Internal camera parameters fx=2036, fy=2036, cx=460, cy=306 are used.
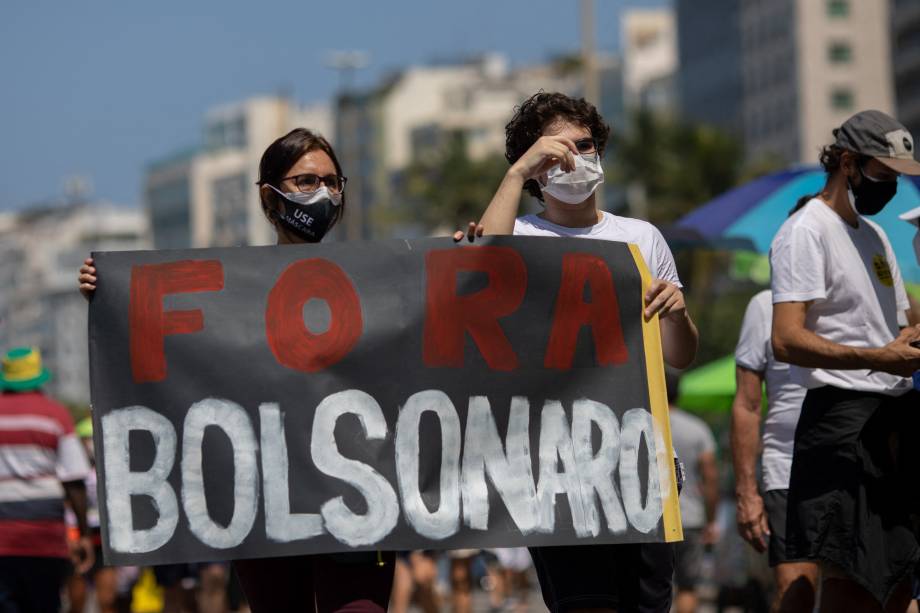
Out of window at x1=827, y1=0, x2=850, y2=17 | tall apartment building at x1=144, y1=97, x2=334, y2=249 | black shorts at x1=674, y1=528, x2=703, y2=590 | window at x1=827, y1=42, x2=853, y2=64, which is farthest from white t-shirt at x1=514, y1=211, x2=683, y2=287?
tall apartment building at x1=144, y1=97, x2=334, y2=249

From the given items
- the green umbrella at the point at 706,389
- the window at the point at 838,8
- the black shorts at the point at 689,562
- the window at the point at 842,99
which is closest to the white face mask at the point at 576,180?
the black shorts at the point at 689,562

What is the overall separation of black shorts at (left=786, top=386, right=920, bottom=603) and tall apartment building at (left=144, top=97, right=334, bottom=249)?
150m

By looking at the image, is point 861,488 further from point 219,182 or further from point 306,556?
point 219,182

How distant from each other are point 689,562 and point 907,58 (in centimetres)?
8885

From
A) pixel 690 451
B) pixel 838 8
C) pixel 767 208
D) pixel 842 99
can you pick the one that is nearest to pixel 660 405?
pixel 767 208

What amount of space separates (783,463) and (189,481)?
3224mm

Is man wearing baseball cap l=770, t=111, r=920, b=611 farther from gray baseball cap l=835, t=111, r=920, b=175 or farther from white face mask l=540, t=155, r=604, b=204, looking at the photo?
white face mask l=540, t=155, r=604, b=204

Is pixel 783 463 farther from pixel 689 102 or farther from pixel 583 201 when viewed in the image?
pixel 689 102

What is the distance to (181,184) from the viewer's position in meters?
172

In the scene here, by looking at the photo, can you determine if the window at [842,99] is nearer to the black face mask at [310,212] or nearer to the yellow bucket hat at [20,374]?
the yellow bucket hat at [20,374]

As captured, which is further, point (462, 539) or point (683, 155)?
point (683, 155)

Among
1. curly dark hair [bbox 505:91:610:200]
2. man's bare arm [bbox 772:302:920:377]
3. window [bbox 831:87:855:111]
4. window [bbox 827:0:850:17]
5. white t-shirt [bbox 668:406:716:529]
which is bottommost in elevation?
white t-shirt [bbox 668:406:716:529]

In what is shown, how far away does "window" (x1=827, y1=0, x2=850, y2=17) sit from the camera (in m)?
102

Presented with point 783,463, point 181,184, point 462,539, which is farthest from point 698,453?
point 181,184
